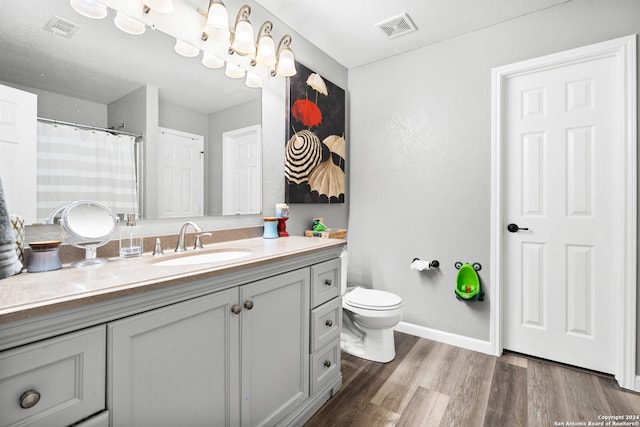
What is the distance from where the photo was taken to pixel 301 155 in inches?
88.7

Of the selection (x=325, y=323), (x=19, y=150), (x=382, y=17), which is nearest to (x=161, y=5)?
(x=19, y=150)

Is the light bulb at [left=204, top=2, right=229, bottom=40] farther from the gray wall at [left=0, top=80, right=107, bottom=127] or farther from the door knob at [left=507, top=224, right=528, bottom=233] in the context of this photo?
the door knob at [left=507, top=224, right=528, bottom=233]

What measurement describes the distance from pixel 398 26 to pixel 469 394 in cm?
249

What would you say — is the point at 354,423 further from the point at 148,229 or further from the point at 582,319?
the point at 582,319

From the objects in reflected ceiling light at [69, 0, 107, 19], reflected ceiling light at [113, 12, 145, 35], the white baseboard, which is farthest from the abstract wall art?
the white baseboard

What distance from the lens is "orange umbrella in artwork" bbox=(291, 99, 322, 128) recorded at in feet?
7.24

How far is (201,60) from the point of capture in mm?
1661

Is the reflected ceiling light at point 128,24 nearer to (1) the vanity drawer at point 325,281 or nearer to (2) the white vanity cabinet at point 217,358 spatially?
(2) the white vanity cabinet at point 217,358

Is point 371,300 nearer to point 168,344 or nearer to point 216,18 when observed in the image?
point 168,344

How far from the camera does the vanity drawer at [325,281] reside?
5.01ft

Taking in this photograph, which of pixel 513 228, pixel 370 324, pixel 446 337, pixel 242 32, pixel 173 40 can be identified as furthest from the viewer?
pixel 446 337

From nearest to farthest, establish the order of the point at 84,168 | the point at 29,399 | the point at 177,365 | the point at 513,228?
the point at 29,399 → the point at 177,365 → the point at 84,168 → the point at 513,228

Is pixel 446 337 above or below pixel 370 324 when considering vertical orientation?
below

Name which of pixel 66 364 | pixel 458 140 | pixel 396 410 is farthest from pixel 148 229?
pixel 458 140
